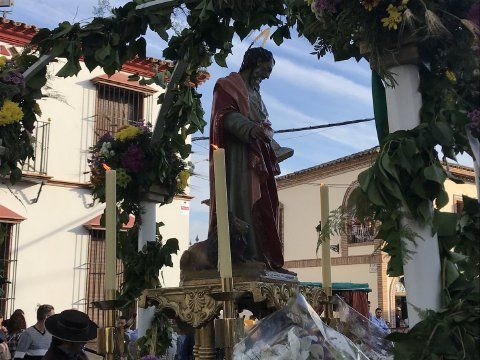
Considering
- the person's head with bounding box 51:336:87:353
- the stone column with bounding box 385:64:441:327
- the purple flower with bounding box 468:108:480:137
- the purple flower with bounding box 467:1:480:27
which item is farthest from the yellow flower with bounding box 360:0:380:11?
the person's head with bounding box 51:336:87:353

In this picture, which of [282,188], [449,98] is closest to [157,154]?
[449,98]

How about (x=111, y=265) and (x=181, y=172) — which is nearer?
(x=111, y=265)

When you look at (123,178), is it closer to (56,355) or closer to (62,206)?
(56,355)

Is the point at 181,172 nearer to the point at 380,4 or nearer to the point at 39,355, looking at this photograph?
the point at 39,355

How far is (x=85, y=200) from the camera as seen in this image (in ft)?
39.3

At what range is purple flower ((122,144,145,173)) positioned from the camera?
12.9 feet

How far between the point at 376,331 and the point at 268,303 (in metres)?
0.63

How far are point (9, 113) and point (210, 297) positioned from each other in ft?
5.13

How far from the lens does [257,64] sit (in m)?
3.26

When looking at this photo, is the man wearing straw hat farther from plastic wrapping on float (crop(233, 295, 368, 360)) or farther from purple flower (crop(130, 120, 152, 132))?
plastic wrapping on float (crop(233, 295, 368, 360))

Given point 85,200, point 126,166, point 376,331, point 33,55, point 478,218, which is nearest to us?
point 478,218

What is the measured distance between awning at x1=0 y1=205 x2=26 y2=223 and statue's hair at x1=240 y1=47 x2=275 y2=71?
28.1ft

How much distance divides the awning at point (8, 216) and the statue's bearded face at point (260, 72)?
28.0 ft

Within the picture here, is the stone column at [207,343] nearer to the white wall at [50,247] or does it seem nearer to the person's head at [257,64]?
the person's head at [257,64]
